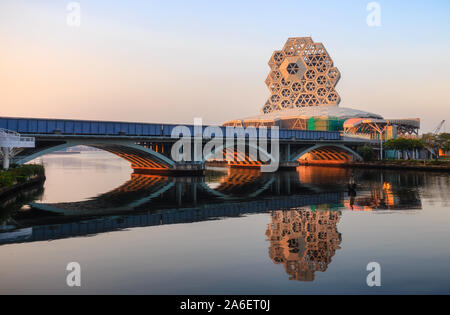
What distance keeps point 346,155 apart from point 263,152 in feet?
104

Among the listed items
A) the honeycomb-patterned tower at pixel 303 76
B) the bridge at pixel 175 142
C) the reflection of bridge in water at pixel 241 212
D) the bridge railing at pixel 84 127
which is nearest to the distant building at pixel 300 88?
the honeycomb-patterned tower at pixel 303 76

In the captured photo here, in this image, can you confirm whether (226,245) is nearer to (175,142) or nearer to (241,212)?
(241,212)

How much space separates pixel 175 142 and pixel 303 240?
2162 inches

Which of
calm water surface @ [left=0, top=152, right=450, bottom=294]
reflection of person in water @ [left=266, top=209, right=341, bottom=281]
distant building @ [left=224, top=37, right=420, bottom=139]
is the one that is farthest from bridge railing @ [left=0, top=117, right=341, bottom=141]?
distant building @ [left=224, top=37, right=420, bottom=139]

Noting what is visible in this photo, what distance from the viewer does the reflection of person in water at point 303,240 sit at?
63.7 feet

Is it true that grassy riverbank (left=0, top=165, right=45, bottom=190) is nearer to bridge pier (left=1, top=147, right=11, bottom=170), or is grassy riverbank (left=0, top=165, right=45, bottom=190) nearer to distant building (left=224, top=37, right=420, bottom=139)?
bridge pier (left=1, top=147, right=11, bottom=170)

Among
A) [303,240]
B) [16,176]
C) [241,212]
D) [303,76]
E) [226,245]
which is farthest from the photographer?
[303,76]

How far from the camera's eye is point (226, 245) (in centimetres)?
2391

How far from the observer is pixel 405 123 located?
14100 centimetres

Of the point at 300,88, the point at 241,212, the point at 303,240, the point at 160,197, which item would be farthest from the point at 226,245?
the point at 300,88

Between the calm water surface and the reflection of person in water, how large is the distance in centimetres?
6

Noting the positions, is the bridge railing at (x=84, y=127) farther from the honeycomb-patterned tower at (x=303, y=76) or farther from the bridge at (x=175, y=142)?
the honeycomb-patterned tower at (x=303, y=76)
